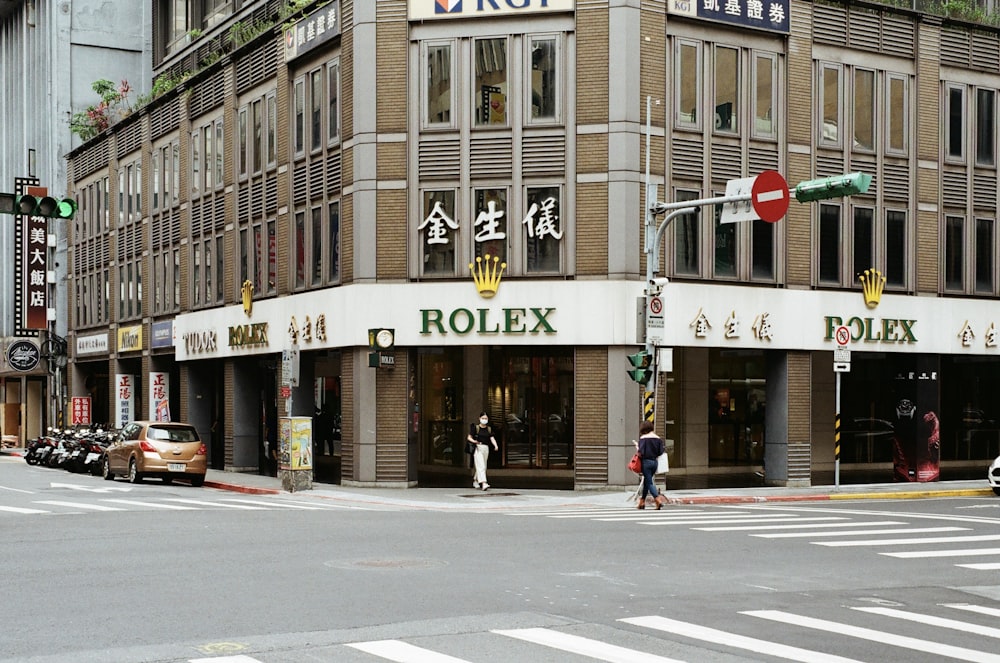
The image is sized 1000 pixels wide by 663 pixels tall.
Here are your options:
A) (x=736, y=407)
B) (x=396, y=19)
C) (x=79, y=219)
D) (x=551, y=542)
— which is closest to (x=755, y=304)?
(x=736, y=407)

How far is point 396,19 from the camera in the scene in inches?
1175

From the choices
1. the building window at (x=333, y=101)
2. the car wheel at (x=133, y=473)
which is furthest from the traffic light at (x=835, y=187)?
the car wheel at (x=133, y=473)

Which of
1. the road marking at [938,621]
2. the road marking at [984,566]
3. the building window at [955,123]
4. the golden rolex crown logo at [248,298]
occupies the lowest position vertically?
the road marking at [984,566]

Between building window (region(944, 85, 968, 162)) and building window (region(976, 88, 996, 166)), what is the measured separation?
0.60 m

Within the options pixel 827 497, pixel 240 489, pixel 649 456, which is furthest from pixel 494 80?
pixel 827 497

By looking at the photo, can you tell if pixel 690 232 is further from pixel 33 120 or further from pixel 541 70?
pixel 33 120

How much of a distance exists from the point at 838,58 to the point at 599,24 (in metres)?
7.10

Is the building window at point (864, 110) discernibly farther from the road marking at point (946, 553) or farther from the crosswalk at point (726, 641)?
the crosswalk at point (726, 641)

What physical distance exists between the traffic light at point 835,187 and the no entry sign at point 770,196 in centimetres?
48

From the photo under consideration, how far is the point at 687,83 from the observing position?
2978 cm

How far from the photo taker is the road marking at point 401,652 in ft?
30.2

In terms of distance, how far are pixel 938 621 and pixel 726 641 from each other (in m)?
2.65

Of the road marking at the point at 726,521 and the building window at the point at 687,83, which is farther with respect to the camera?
the building window at the point at 687,83

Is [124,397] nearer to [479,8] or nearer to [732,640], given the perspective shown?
[479,8]
